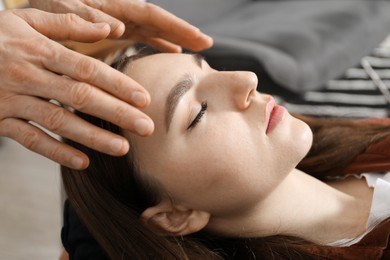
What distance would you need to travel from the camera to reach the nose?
114 cm

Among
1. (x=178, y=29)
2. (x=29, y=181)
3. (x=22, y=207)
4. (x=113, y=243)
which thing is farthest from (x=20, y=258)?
(x=178, y=29)

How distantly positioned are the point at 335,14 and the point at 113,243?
6.52 feet

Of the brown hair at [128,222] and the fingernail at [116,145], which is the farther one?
the brown hair at [128,222]

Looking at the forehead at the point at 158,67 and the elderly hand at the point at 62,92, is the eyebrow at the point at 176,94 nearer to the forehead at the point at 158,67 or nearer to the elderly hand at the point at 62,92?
the forehead at the point at 158,67

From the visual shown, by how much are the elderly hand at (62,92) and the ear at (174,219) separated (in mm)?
255

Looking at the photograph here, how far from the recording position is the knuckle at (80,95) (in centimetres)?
94

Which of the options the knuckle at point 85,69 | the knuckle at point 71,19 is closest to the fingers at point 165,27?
the knuckle at point 71,19

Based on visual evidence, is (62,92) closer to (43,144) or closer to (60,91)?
(60,91)

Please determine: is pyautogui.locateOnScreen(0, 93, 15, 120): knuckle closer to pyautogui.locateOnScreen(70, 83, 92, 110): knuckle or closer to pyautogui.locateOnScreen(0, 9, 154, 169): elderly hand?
pyautogui.locateOnScreen(0, 9, 154, 169): elderly hand

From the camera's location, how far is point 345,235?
47.6 inches

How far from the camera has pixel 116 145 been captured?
3.09 ft

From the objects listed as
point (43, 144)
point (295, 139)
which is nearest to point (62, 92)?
point (43, 144)

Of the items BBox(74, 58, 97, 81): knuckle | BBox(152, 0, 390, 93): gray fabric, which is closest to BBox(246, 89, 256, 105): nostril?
BBox(74, 58, 97, 81): knuckle

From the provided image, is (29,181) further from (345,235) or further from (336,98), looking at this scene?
(345,235)
